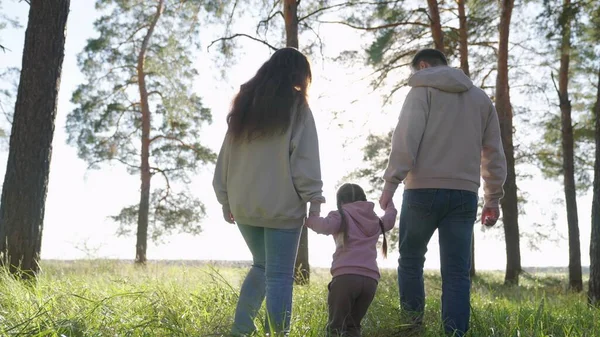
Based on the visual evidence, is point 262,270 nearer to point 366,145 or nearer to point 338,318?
point 338,318

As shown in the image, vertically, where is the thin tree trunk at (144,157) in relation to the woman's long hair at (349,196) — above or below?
above

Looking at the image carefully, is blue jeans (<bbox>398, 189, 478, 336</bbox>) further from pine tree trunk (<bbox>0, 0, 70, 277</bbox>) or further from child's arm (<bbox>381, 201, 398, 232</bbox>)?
pine tree trunk (<bbox>0, 0, 70, 277</bbox>)

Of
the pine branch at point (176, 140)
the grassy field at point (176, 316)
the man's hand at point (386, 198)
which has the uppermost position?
the pine branch at point (176, 140)

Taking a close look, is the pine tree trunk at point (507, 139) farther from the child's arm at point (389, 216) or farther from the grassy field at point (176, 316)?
the child's arm at point (389, 216)

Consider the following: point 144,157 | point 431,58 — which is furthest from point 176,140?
point 431,58

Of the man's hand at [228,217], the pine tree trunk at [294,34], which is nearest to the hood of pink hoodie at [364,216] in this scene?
the man's hand at [228,217]

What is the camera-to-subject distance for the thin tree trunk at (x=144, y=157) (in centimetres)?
1723

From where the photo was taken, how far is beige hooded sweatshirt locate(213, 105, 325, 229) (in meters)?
3.79

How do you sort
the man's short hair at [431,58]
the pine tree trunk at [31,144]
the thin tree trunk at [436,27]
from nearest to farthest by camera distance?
the man's short hair at [431,58] < the pine tree trunk at [31,144] < the thin tree trunk at [436,27]

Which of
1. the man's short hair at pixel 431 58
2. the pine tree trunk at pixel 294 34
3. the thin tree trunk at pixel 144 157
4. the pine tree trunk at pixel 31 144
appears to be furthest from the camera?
the thin tree trunk at pixel 144 157

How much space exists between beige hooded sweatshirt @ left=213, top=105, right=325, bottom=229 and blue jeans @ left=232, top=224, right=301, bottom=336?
85 millimetres

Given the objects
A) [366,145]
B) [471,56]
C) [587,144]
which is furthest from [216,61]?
[587,144]

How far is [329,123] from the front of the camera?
13.5 metres

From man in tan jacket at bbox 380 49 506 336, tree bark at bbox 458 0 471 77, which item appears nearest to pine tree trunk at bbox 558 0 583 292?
tree bark at bbox 458 0 471 77
